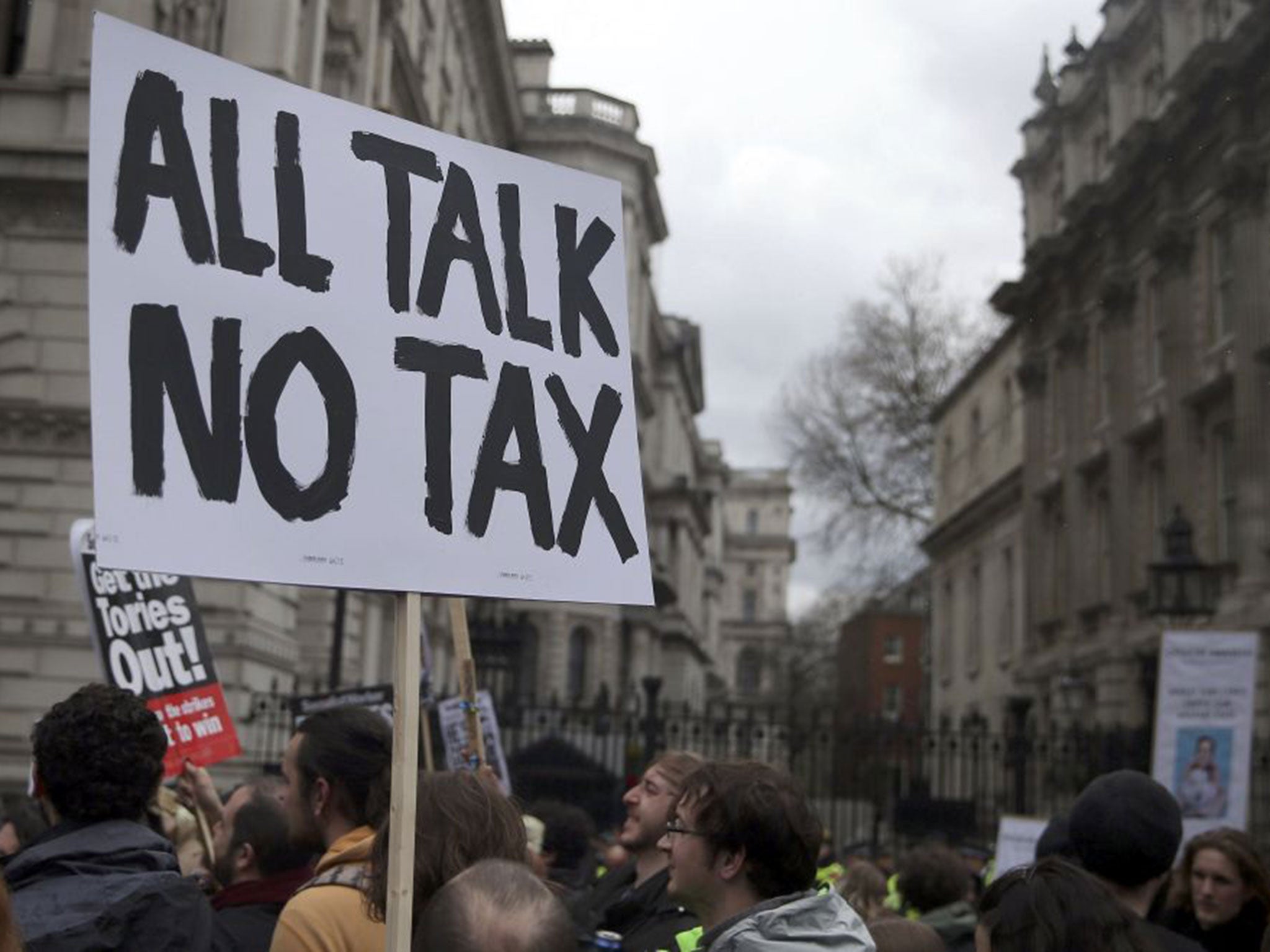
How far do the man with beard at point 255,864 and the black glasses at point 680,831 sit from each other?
3.64ft

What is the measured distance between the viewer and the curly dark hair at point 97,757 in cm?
355

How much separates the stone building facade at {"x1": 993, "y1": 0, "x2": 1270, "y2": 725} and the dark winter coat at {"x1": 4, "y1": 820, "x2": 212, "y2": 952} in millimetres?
15252

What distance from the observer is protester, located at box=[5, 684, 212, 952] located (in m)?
3.27

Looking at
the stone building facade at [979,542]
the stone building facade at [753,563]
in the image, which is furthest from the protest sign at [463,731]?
the stone building facade at [753,563]

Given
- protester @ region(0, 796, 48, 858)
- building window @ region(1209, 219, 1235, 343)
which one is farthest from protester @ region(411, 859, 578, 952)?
building window @ region(1209, 219, 1235, 343)

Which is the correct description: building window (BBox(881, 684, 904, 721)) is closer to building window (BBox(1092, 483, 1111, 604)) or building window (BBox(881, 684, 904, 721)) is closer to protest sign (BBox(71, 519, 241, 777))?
building window (BBox(1092, 483, 1111, 604))

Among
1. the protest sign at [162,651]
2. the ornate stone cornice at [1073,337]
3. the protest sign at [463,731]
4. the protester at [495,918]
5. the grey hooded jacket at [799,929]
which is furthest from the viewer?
the ornate stone cornice at [1073,337]

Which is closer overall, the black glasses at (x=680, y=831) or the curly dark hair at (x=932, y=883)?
the black glasses at (x=680, y=831)

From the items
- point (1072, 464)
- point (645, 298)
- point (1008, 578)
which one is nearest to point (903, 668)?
point (645, 298)

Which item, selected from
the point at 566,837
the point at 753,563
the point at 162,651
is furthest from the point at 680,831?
the point at 753,563

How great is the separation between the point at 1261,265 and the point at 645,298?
3984 cm

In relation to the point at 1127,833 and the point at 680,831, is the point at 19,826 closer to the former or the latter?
the point at 680,831

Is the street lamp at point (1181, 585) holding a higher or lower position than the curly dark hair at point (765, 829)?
higher

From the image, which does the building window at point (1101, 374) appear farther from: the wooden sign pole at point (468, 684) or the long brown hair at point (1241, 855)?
the wooden sign pole at point (468, 684)
